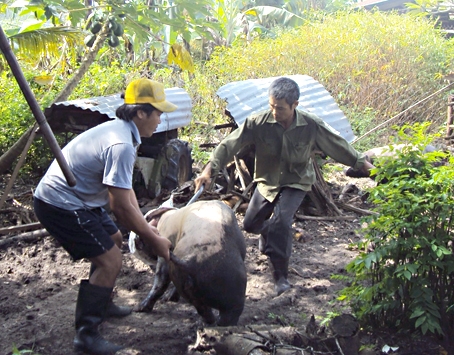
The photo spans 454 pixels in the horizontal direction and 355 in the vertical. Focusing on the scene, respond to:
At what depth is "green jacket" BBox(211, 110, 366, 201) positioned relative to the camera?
17.4ft

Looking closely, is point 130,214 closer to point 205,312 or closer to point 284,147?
point 205,312

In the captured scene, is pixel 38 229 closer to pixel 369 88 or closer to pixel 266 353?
pixel 266 353

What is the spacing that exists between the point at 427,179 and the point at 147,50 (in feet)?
53.6

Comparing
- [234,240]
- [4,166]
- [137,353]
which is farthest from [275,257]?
[4,166]

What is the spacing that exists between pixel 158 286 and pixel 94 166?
153 centimetres

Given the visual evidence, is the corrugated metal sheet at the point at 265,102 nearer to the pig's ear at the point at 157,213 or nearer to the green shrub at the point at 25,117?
the green shrub at the point at 25,117

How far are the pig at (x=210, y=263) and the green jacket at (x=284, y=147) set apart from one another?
1.02 m

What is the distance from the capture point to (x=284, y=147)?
539cm

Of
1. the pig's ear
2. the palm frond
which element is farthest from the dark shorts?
the palm frond

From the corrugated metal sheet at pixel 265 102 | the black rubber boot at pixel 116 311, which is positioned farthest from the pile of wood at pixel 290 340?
the corrugated metal sheet at pixel 265 102

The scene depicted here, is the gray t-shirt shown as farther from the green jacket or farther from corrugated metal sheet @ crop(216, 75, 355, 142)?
corrugated metal sheet @ crop(216, 75, 355, 142)

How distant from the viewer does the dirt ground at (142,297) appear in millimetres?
4121

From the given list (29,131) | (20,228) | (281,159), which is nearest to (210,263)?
(281,159)

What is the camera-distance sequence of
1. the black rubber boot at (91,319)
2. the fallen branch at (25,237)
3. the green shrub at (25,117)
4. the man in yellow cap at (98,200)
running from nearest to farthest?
the man in yellow cap at (98,200) → the black rubber boot at (91,319) → the fallen branch at (25,237) → the green shrub at (25,117)
